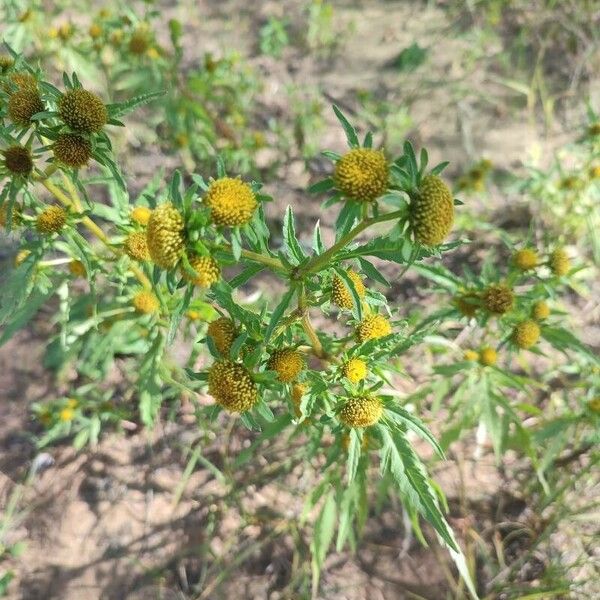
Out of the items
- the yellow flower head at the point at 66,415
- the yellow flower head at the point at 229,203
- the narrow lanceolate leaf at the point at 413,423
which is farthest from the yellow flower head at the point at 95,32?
the narrow lanceolate leaf at the point at 413,423

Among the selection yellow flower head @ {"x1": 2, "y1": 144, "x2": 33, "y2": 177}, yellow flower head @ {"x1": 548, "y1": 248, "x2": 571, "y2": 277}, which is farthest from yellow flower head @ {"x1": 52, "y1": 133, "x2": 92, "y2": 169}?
yellow flower head @ {"x1": 548, "y1": 248, "x2": 571, "y2": 277}

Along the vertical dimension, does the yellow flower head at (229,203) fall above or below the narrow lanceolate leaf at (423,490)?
above

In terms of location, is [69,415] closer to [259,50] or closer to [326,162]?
[326,162]

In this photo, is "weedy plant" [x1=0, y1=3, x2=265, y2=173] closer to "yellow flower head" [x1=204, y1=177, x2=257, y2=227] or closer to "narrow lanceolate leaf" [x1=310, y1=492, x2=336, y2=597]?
"yellow flower head" [x1=204, y1=177, x2=257, y2=227]

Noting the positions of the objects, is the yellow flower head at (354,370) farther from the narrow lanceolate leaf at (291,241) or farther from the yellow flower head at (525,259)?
the yellow flower head at (525,259)

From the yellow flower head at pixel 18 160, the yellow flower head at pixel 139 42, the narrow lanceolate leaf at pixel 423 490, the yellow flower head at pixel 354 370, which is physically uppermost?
the yellow flower head at pixel 139 42

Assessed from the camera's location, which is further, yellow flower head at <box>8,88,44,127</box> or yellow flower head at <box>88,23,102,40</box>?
yellow flower head at <box>88,23,102,40</box>
